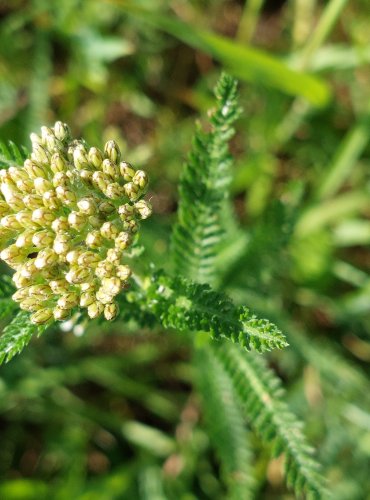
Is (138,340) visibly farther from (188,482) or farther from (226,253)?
(226,253)

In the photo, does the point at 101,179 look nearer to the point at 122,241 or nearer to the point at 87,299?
the point at 122,241

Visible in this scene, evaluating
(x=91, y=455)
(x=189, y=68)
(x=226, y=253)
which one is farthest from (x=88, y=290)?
(x=189, y=68)

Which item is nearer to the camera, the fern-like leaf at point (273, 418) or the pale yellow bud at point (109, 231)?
the pale yellow bud at point (109, 231)

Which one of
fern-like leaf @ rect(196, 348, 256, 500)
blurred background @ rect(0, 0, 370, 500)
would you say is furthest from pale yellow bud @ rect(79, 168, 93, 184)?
blurred background @ rect(0, 0, 370, 500)

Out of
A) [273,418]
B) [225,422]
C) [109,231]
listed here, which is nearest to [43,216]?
[109,231]

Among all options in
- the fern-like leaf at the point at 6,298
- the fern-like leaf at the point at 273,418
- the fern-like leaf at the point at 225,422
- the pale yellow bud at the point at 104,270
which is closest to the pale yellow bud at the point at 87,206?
the pale yellow bud at the point at 104,270

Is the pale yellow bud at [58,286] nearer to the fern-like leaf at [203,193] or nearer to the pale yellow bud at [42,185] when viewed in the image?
the pale yellow bud at [42,185]

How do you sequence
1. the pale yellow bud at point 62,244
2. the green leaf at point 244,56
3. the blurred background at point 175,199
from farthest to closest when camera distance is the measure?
the blurred background at point 175,199 < the green leaf at point 244,56 < the pale yellow bud at point 62,244

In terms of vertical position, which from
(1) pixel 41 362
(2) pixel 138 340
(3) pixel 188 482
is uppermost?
(2) pixel 138 340
